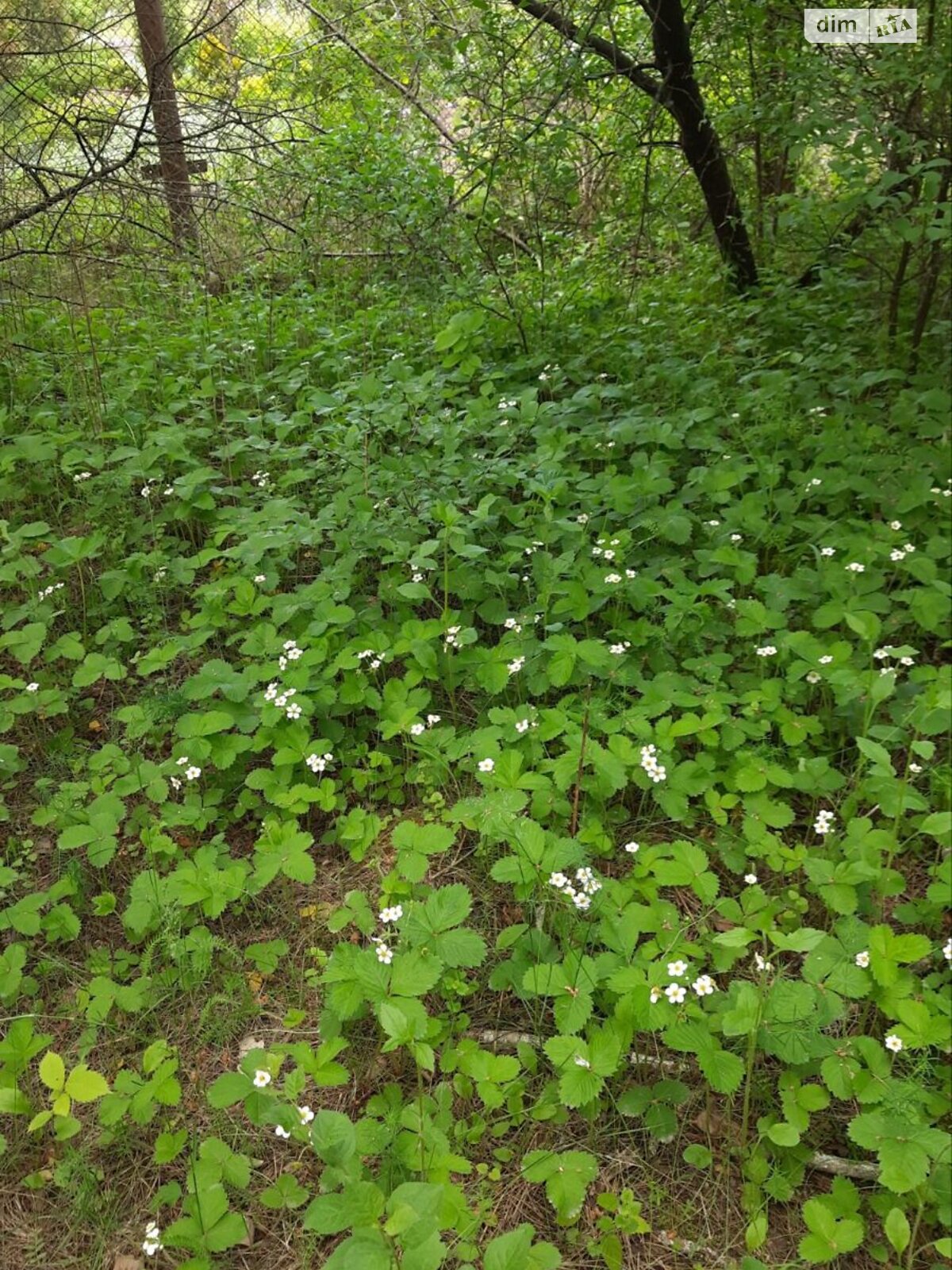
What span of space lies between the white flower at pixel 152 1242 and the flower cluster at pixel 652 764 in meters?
1.37

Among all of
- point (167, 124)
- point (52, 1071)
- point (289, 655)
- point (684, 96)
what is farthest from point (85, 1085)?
point (684, 96)

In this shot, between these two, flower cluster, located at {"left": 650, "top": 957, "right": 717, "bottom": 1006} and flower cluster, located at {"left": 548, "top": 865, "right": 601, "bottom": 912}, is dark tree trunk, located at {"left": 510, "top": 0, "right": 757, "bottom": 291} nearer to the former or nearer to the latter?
flower cluster, located at {"left": 548, "top": 865, "right": 601, "bottom": 912}

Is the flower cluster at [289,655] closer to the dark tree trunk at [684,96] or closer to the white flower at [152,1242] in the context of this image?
the white flower at [152,1242]

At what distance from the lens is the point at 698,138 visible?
14.6 feet

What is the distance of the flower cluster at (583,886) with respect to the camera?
170cm

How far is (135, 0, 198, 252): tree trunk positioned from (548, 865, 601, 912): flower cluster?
3895 mm

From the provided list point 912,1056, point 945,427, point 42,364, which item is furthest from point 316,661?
point 42,364

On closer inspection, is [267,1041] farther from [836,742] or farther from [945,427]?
[945,427]

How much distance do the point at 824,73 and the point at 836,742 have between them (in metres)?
2.90

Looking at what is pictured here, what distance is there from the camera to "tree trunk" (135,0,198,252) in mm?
3975

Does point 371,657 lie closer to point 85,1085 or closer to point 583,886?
point 583,886

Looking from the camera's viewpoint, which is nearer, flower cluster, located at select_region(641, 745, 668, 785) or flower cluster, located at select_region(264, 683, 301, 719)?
flower cluster, located at select_region(641, 745, 668, 785)

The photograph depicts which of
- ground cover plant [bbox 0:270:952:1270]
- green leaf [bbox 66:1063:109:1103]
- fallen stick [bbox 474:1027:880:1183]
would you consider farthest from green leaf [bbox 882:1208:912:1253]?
green leaf [bbox 66:1063:109:1103]

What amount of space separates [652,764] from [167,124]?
438 cm
